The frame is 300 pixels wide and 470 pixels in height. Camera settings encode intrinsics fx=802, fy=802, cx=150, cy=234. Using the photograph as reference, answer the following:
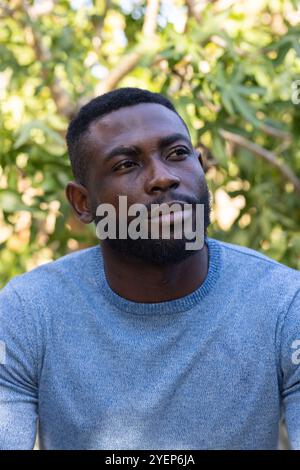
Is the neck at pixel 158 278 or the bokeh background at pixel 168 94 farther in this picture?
the bokeh background at pixel 168 94

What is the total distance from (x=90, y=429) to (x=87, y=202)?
0.55m

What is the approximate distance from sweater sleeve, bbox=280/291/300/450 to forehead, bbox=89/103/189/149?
1.55 ft

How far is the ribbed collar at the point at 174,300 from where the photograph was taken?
5.75 ft

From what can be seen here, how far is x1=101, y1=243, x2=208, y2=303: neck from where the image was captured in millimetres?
1755

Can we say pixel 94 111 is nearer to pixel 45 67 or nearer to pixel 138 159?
pixel 138 159

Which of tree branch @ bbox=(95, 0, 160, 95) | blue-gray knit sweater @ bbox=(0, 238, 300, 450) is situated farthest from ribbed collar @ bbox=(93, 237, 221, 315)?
tree branch @ bbox=(95, 0, 160, 95)

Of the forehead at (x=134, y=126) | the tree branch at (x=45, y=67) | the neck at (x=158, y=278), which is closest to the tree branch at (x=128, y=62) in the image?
the tree branch at (x=45, y=67)

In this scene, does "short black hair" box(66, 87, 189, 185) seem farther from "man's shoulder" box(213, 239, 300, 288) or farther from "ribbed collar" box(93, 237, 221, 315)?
"man's shoulder" box(213, 239, 300, 288)

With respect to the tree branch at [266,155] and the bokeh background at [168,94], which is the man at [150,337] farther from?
the tree branch at [266,155]

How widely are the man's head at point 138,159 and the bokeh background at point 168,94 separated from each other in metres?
0.69

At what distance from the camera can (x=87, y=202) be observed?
196 cm

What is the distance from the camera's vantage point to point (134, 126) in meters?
1.76

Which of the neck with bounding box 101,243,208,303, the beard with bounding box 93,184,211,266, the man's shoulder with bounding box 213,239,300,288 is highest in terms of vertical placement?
the beard with bounding box 93,184,211,266
